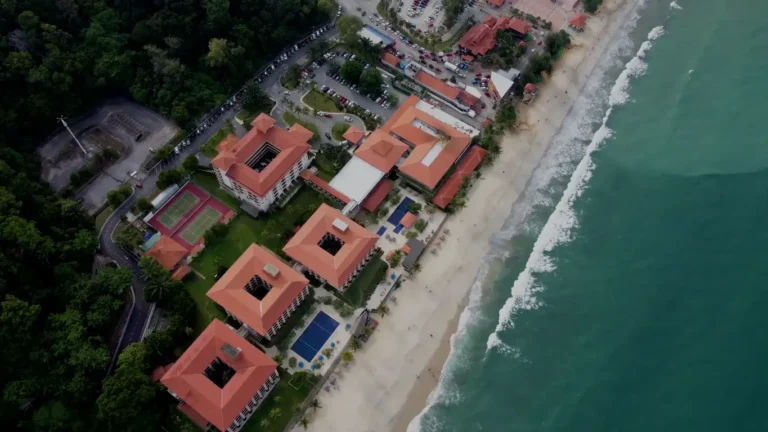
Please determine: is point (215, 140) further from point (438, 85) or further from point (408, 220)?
point (438, 85)

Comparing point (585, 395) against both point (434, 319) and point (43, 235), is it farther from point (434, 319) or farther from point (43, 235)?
point (43, 235)

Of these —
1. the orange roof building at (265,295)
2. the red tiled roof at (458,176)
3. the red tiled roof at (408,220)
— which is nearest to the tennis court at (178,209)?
the orange roof building at (265,295)

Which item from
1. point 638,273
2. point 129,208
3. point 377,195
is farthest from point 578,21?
point 129,208

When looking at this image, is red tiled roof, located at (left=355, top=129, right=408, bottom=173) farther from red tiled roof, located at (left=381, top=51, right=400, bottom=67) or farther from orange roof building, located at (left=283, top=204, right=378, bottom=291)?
red tiled roof, located at (left=381, top=51, right=400, bottom=67)

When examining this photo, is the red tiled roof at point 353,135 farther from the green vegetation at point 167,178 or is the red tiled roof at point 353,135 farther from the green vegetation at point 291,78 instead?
the green vegetation at point 167,178

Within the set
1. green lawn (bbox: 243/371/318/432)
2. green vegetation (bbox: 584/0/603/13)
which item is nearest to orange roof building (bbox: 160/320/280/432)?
green lawn (bbox: 243/371/318/432)

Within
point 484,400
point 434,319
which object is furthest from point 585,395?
point 434,319
